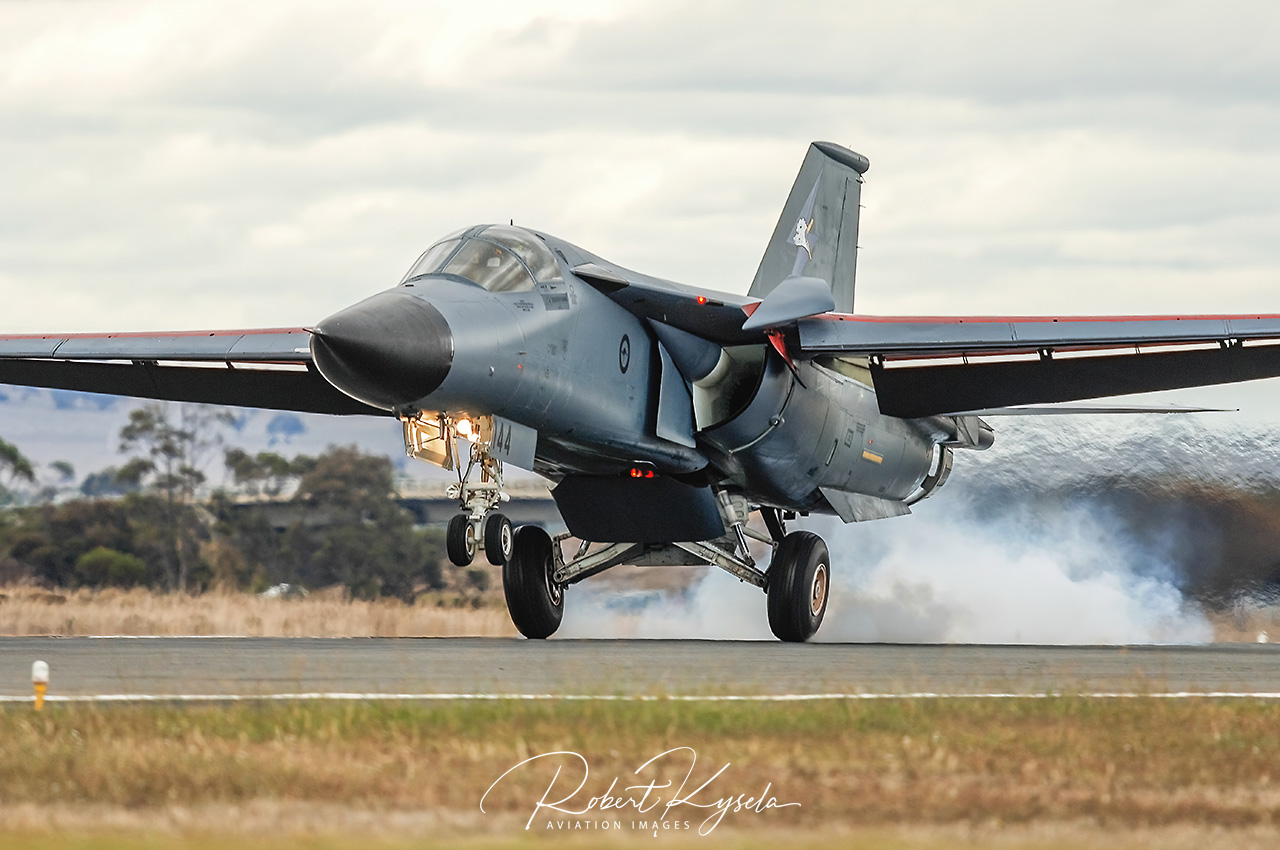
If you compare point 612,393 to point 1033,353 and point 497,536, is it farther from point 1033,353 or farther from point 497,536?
point 1033,353

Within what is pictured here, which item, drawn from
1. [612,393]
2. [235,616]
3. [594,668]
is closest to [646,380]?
[612,393]

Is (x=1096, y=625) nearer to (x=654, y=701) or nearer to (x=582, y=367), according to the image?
(x=582, y=367)

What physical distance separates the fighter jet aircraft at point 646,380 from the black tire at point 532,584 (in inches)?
1.0

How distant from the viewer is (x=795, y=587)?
1839 centimetres

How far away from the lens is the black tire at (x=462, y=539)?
45.1ft

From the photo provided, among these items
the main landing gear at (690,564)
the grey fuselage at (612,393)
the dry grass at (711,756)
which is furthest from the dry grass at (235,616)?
the dry grass at (711,756)

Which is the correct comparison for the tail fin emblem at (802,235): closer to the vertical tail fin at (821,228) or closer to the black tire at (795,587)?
the vertical tail fin at (821,228)

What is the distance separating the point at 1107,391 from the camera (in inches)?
722

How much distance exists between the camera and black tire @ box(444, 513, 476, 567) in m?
13.7

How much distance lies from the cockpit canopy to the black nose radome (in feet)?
3.54

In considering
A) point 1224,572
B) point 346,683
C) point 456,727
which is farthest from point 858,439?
point 456,727

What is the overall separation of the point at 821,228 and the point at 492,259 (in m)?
7.62

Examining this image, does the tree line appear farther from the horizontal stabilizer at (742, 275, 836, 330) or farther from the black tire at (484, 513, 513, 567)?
the black tire at (484, 513, 513, 567)

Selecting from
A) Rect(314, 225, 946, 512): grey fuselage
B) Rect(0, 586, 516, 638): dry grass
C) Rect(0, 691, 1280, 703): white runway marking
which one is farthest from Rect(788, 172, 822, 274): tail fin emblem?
Rect(0, 691, 1280, 703): white runway marking
